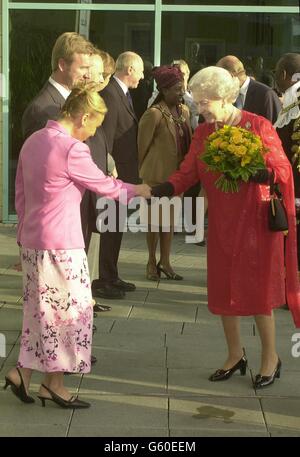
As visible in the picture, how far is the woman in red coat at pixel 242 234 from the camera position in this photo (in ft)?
18.1

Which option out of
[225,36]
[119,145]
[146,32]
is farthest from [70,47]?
[225,36]

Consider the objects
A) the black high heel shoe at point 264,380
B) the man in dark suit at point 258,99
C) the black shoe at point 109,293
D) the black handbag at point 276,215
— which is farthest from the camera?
the man in dark suit at point 258,99

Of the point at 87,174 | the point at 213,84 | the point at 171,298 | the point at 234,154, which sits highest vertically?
the point at 213,84

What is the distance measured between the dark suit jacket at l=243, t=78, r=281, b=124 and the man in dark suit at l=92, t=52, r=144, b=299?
4.40ft

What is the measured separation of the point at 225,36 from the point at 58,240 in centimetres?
736

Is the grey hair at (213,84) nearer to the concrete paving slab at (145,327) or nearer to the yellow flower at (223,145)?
the yellow flower at (223,145)

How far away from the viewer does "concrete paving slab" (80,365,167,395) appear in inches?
220

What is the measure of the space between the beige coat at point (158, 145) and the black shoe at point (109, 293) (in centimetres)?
113

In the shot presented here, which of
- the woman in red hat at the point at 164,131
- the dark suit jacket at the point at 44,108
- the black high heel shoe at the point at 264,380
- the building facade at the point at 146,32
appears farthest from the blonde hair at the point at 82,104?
the building facade at the point at 146,32

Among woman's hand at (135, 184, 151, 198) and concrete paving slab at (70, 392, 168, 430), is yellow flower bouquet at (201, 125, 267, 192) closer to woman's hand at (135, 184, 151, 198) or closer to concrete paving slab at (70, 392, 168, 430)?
Answer: woman's hand at (135, 184, 151, 198)

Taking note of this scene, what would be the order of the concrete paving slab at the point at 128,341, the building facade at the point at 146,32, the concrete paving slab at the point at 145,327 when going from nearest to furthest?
the concrete paving slab at the point at 128,341
the concrete paving slab at the point at 145,327
the building facade at the point at 146,32

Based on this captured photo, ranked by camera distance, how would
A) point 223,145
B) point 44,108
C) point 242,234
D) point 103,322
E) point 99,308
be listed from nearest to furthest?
1. point 223,145
2. point 242,234
3. point 44,108
4. point 103,322
5. point 99,308

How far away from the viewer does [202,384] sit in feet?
18.7

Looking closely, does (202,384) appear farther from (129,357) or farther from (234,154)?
(234,154)
